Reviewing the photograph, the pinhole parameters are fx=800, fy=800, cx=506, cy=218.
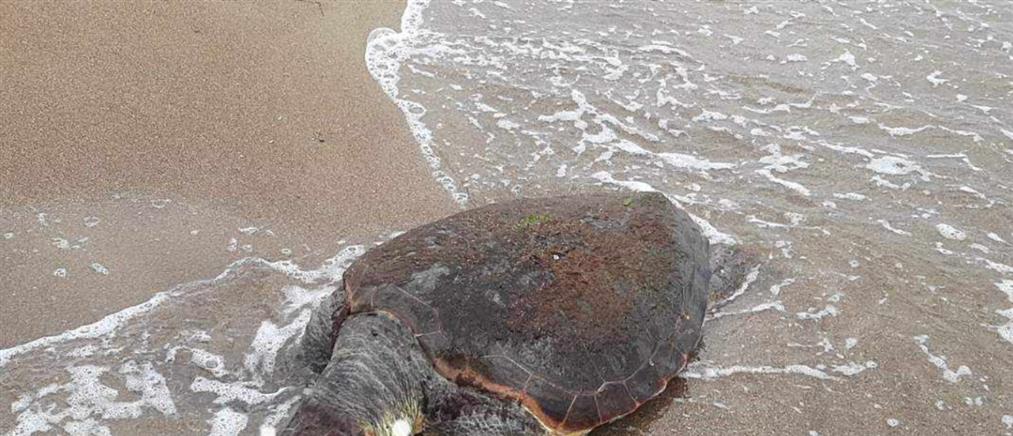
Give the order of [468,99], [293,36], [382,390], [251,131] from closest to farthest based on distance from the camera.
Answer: [382,390]
[251,131]
[468,99]
[293,36]

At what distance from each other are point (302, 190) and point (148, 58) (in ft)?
5.70

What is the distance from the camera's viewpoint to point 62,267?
11.6 feet

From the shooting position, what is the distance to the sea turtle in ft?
8.99

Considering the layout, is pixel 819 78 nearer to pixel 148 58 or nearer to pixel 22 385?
pixel 148 58

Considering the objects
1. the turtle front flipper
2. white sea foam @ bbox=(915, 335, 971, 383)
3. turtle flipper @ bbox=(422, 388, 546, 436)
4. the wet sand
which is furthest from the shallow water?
turtle flipper @ bbox=(422, 388, 546, 436)

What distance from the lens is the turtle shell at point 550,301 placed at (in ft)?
9.10

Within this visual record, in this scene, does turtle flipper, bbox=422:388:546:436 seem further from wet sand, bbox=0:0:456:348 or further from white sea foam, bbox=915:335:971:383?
white sea foam, bbox=915:335:971:383

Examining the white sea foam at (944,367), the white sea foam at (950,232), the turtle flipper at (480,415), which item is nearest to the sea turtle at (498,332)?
the turtle flipper at (480,415)

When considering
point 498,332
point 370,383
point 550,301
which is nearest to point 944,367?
point 550,301

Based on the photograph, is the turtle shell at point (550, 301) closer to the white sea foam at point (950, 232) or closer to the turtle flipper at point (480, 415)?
the turtle flipper at point (480, 415)

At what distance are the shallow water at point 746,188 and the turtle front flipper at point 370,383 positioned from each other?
0.41 metres

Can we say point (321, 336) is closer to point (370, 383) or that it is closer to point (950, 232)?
point (370, 383)

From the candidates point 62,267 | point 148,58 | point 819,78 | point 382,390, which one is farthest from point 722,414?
point 148,58

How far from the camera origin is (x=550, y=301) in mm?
2949
